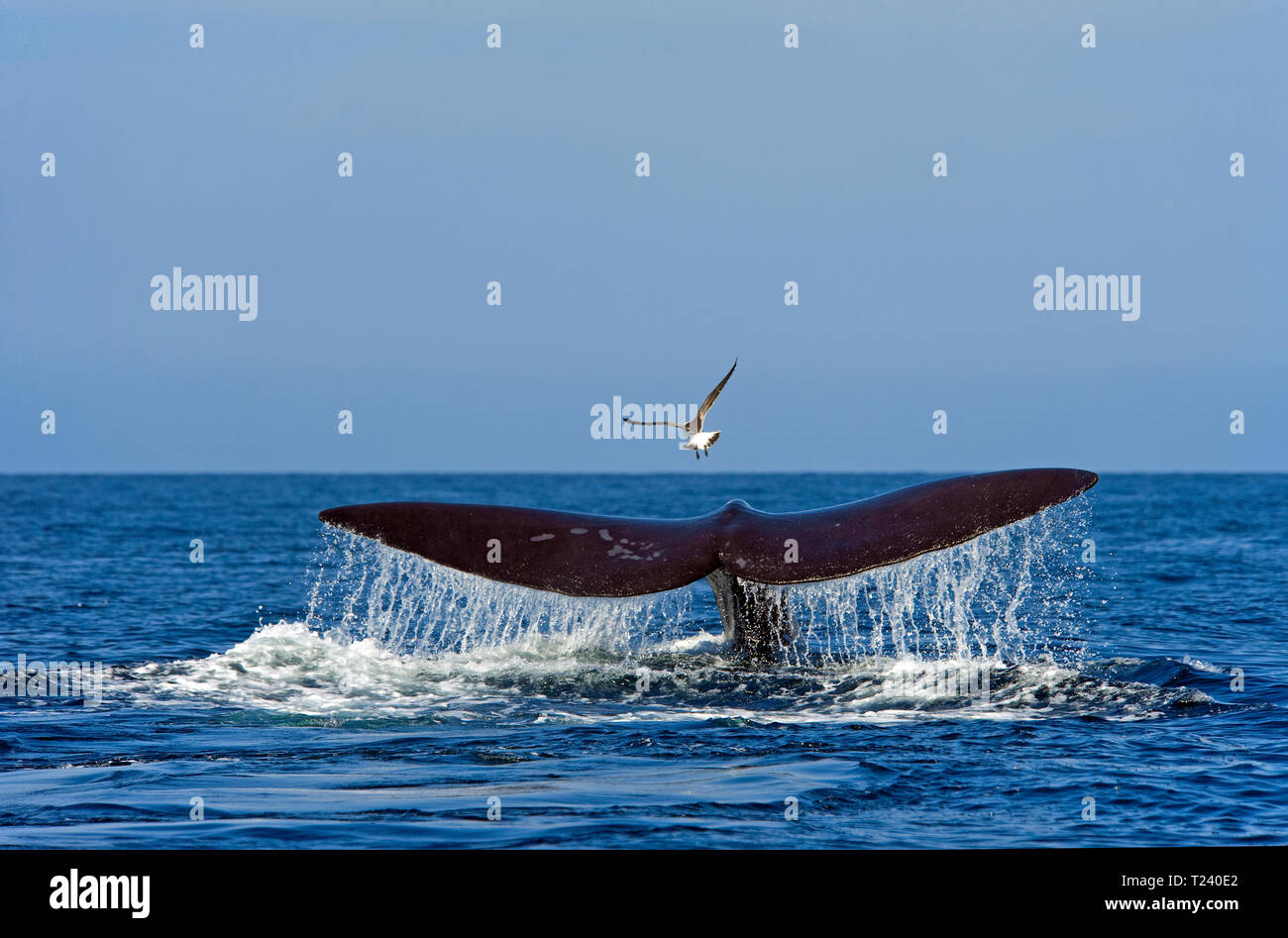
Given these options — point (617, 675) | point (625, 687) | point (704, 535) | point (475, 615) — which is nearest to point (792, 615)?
point (617, 675)

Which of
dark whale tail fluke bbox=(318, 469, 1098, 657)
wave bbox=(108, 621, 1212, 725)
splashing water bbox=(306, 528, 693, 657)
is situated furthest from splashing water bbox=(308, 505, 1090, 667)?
wave bbox=(108, 621, 1212, 725)

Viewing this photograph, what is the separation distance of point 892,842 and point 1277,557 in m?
21.9

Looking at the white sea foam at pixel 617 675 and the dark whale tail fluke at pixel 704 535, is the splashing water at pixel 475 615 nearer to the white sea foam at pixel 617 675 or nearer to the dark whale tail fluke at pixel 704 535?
the white sea foam at pixel 617 675

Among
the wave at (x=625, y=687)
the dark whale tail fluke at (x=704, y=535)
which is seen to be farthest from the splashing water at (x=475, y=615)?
the wave at (x=625, y=687)

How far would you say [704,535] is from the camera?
387 inches

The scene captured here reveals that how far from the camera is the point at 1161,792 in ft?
26.0

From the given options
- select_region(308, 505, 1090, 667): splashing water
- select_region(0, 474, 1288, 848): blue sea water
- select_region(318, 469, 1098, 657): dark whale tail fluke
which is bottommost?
select_region(0, 474, 1288, 848): blue sea water

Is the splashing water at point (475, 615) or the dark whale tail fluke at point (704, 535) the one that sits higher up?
the dark whale tail fluke at point (704, 535)

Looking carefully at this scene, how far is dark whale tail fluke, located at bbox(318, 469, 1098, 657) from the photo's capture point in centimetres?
903

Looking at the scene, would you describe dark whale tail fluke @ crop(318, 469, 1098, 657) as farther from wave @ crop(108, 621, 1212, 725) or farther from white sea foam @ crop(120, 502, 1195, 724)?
wave @ crop(108, 621, 1212, 725)

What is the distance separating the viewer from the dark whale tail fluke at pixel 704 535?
903 centimetres

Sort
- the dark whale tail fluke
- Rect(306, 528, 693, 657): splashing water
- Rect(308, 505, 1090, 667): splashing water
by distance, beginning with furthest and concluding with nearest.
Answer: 1. Rect(308, 505, 1090, 667): splashing water
2. Rect(306, 528, 693, 657): splashing water
3. the dark whale tail fluke
